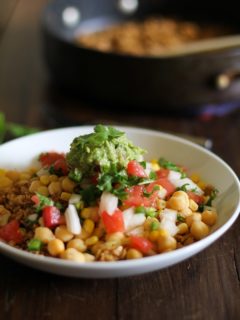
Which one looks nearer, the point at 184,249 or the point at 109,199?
the point at 184,249

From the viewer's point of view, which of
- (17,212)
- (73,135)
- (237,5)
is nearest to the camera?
(17,212)

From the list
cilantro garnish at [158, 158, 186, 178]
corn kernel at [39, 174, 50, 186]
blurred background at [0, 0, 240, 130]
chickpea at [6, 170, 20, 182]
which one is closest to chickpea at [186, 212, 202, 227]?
cilantro garnish at [158, 158, 186, 178]

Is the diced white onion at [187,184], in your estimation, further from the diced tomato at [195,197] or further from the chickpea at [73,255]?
the chickpea at [73,255]

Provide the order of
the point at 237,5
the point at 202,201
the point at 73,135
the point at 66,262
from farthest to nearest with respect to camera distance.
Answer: the point at 237,5 → the point at 73,135 → the point at 202,201 → the point at 66,262

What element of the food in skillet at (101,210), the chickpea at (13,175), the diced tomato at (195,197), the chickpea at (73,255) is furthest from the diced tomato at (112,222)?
the chickpea at (13,175)

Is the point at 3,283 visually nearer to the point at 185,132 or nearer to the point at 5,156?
the point at 5,156

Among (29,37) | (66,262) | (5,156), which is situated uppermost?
(66,262)

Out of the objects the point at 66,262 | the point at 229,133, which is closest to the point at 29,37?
the point at 229,133
